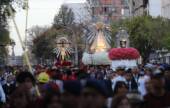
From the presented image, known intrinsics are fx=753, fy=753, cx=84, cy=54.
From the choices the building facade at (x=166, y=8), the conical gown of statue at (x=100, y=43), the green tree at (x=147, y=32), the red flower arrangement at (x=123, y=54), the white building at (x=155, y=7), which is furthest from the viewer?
the white building at (x=155, y=7)

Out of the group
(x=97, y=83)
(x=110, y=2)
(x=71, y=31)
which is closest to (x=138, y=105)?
(x=97, y=83)

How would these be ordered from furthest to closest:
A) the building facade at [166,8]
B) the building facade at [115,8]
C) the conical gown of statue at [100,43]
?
the building facade at [115,8] → the building facade at [166,8] → the conical gown of statue at [100,43]

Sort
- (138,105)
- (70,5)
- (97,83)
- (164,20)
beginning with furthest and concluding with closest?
(70,5), (164,20), (138,105), (97,83)

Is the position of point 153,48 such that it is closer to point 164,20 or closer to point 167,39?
point 164,20

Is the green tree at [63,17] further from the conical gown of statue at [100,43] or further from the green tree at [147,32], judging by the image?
the conical gown of statue at [100,43]

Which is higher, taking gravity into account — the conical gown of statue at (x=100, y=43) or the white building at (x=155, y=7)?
the white building at (x=155, y=7)

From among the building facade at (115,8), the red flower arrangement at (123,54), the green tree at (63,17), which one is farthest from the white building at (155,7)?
the red flower arrangement at (123,54)

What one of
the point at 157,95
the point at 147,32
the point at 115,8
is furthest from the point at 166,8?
the point at 157,95

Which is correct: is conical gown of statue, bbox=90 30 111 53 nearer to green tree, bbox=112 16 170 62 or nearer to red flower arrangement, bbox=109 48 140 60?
green tree, bbox=112 16 170 62

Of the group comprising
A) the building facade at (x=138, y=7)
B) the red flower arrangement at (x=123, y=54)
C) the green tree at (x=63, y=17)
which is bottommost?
the red flower arrangement at (x=123, y=54)

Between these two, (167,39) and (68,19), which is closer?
(167,39)

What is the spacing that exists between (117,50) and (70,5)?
118m

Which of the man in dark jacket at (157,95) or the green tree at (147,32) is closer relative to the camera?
the man in dark jacket at (157,95)

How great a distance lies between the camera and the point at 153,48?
79.9 metres
